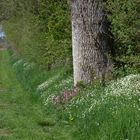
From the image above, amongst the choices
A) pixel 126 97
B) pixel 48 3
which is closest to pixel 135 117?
pixel 126 97

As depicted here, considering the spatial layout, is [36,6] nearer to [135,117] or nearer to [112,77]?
[112,77]

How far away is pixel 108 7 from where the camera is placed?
12.1 metres

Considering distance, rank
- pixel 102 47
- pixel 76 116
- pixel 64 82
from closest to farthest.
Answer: pixel 76 116 → pixel 102 47 → pixel 64 82

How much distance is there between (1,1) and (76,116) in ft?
71.9

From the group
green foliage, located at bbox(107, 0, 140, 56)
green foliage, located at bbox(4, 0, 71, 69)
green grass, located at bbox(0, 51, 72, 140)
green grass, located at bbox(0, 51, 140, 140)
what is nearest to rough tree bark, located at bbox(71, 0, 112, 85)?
green foliage, located at bbox(107, 0, 140, 56)

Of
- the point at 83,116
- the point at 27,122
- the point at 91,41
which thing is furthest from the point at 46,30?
the point at 83,116

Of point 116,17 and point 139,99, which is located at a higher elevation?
point 116,17

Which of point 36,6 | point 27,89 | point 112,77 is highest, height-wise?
point 36,6

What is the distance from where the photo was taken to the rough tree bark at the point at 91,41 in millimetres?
12898

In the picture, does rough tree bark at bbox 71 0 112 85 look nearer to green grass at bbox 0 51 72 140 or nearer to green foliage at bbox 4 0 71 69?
green grass at bbox 0 51 72 140

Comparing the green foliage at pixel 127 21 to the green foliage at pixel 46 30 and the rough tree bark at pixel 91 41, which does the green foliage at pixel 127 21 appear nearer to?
the rough tree bark at pixel 91 41

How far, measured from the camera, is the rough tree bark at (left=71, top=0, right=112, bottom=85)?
12.9 m

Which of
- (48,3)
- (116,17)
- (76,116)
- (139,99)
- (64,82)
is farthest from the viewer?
(48,3)

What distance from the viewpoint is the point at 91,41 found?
12914mm
